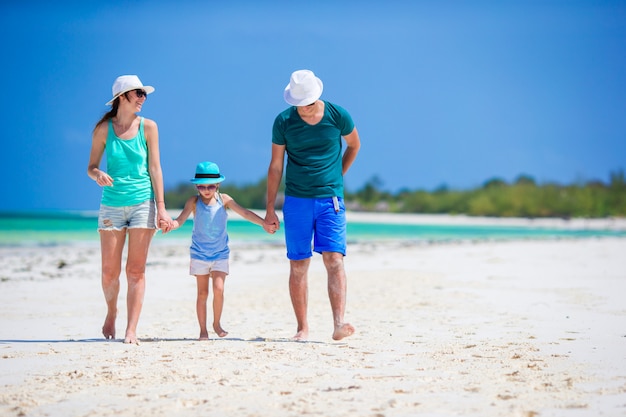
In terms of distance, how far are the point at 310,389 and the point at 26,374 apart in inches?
60.9

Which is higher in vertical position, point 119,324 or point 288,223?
point 288,223

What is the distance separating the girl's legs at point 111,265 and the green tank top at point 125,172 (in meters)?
0.22

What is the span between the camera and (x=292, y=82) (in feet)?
16.4

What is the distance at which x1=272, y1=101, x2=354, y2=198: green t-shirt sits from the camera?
507cm

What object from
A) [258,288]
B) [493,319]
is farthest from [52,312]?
[493,319]

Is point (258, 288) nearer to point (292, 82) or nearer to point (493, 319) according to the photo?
point (493, 319)

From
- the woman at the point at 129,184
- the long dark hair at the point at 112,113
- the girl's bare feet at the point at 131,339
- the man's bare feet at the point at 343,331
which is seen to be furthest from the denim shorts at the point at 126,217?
the man's bare feet at the point at 343,331

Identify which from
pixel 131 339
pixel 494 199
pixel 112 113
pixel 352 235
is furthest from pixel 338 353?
pixel 494 199

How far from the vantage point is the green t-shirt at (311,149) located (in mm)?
5070

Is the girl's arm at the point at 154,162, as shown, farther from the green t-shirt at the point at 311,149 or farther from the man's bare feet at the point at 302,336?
the man's bare feet at the point at 302,336

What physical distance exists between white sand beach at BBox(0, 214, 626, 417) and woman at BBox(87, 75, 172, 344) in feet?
1.62

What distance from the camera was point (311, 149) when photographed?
16.8 ft

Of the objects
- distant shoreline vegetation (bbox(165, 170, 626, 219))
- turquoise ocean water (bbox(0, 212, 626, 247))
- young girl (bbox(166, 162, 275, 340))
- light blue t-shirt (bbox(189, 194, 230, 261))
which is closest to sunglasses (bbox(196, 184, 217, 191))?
young girl (bbox(166, 162, 275, 340))

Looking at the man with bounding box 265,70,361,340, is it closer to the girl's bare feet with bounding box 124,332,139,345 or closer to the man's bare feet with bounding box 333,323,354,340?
the man's bare feet with bounding box 333,323,354,340
